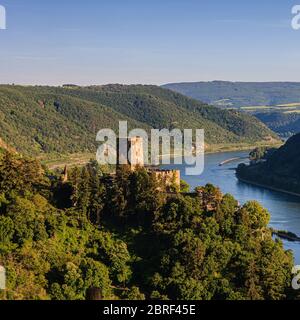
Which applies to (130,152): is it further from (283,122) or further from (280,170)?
(283,122)

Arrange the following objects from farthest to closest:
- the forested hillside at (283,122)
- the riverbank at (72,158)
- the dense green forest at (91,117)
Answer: the forested hillside at (283,122)
the dense green forest at (91,117)
the riverbank at (72,158)

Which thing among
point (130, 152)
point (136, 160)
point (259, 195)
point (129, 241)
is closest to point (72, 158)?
point (259, 195)

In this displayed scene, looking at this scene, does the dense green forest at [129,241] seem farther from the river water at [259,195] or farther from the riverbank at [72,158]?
the riverbank at [72,158]

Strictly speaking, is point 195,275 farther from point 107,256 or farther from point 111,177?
point 111,177

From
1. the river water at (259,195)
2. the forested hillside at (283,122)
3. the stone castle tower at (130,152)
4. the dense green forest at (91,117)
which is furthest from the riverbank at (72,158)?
the forested hillside at (283,122)
